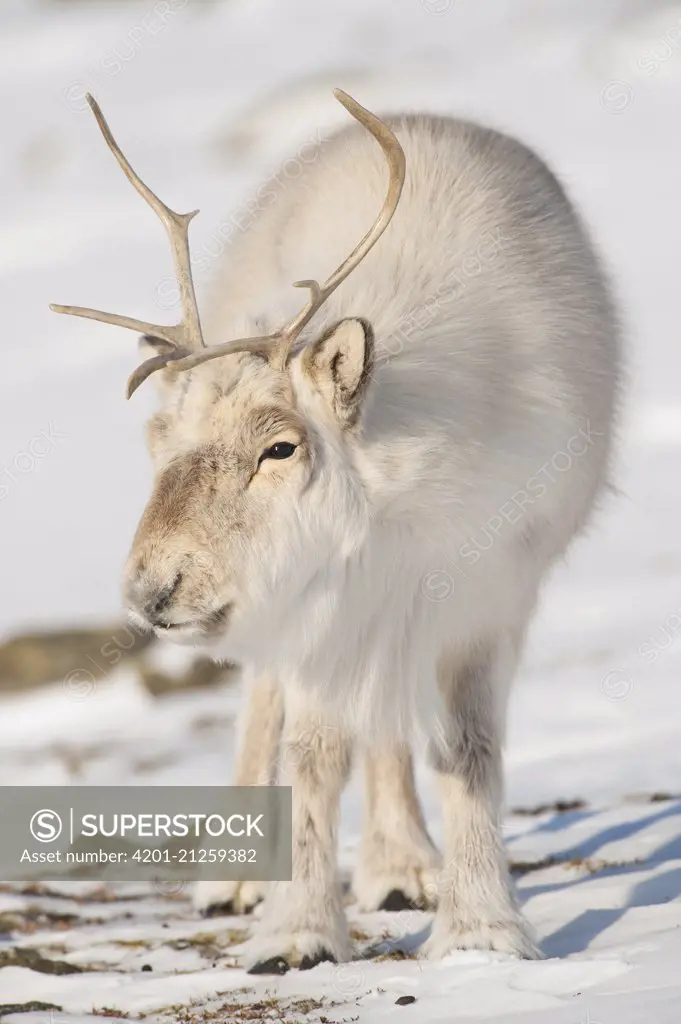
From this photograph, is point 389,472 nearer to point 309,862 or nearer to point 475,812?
point 475,812

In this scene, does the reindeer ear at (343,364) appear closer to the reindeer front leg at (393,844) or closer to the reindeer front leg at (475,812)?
the reindeer front leg at (475,812)

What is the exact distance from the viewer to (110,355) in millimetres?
30938

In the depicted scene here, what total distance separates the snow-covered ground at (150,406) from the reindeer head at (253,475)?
1.27 metres

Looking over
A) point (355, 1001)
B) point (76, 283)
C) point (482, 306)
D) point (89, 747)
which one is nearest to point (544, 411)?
point (482, 306)

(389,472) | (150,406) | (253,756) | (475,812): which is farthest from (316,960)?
(150,406)

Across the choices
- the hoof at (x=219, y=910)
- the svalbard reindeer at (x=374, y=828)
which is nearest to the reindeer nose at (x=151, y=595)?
the svalbard reindeer at (x=374, y=828)

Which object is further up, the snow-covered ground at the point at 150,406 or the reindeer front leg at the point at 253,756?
the snow-covered ground at the point at 150,406

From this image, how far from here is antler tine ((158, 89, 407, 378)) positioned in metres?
4.71

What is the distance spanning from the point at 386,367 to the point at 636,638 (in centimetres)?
911

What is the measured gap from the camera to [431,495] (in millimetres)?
4969

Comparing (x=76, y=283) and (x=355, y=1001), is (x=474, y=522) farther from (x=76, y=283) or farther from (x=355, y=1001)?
(x=76, y=283)

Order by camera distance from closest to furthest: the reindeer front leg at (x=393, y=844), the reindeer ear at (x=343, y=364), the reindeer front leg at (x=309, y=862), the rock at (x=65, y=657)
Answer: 1. the reindeer ear at (x=343, y=364)
2. the reindeer front leg at (x=309, y=862)
3. the reindeer front leg at (x=393, y=844)
4. the rock at (x=65, y=657)

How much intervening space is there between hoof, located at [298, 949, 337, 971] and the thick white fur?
0.02 metres

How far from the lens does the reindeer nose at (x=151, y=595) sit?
4.45m
